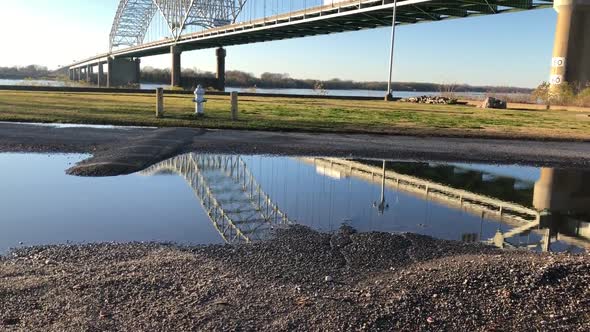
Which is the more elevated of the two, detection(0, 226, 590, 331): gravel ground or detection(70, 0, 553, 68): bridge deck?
detection(70, 0, 553, 68): bridge deck

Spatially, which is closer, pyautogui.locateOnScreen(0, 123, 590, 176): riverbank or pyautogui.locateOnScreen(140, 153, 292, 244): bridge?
pyautogui.locateOnScreen(140, 153, 292, 244): bridge

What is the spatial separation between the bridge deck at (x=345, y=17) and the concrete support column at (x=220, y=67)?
71.7 inches

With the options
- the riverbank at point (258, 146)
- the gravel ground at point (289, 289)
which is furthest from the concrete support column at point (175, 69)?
the gravel ground at point (289, 289)

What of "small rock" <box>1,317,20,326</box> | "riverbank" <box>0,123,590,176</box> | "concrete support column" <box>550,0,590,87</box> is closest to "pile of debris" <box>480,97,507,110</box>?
"concrete support column" <box>550,0,590,87</box>

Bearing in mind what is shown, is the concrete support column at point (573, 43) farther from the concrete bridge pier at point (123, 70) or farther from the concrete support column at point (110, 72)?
the concrete bridge pier at point (123, 70)

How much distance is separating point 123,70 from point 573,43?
7585 cm

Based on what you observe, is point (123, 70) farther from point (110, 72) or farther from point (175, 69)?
point (175, 69)

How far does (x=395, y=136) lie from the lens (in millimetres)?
16391

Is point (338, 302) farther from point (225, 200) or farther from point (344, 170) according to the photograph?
point (344, 170)

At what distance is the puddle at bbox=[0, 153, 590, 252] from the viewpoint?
598 cm

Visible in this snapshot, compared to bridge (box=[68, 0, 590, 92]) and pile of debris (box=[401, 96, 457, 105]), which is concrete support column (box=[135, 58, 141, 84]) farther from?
pile of debris (box=[401, 96, 457, 105])

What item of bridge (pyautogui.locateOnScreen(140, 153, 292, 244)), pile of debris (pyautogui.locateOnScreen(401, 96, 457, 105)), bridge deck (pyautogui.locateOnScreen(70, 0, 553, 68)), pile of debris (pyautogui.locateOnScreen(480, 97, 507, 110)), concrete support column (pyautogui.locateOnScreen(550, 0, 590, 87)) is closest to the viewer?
bridge (pyautogui.locateOnScreen(140, 153, 292, 244))

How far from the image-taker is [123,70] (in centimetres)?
9438

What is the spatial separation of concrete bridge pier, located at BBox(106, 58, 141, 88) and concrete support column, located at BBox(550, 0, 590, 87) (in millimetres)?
69820
